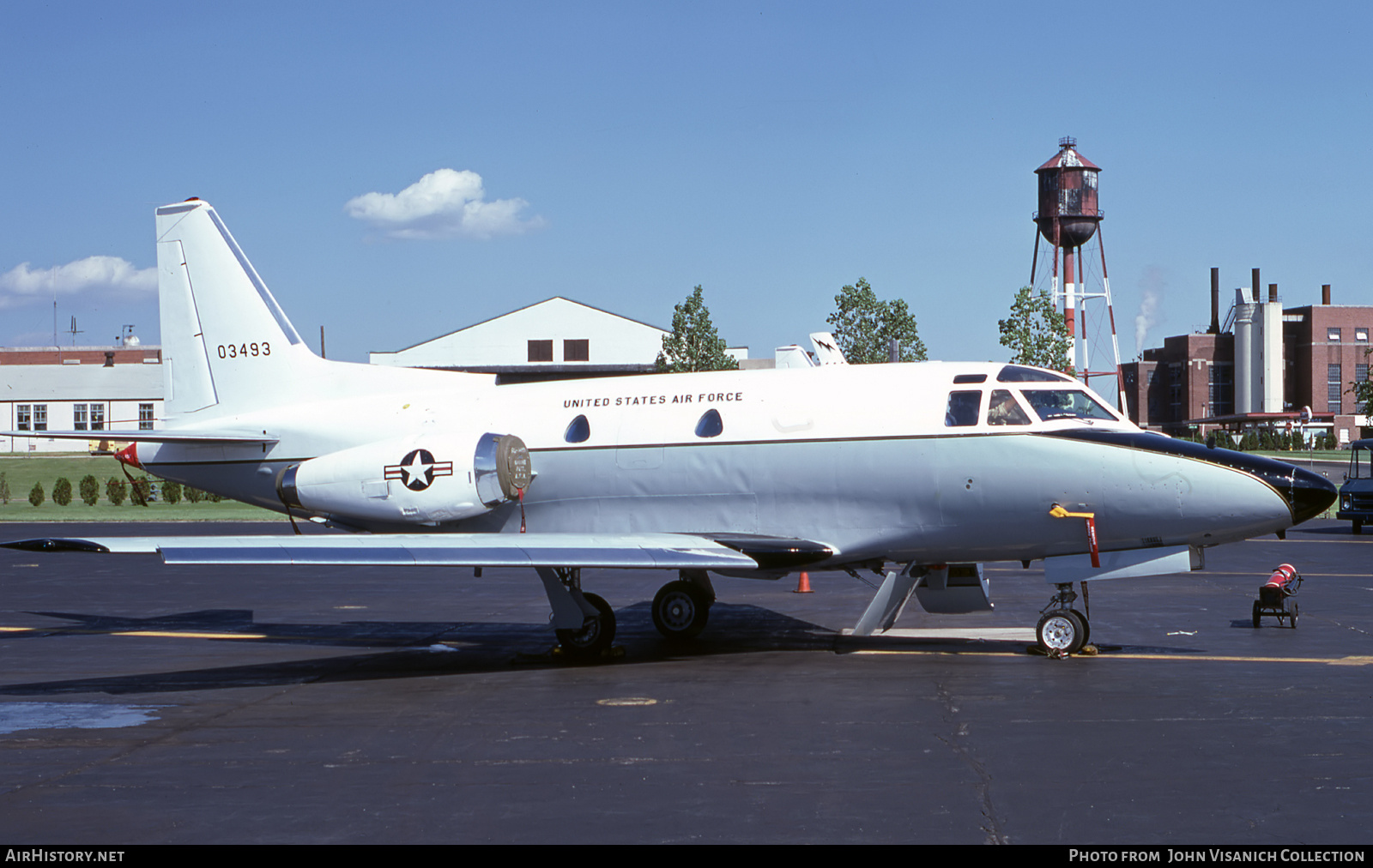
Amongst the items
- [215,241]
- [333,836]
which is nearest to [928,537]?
[333,836]

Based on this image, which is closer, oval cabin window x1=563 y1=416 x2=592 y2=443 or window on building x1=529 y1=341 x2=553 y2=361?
oval cabin window x1=563 y1=416 x2=592 y2=443

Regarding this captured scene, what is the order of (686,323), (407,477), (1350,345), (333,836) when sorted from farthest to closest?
(1350,345) → (686,323) → (407,477) → (333,836)

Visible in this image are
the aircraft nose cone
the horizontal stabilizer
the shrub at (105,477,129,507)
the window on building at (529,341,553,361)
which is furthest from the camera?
the window on building at (529,341,553,361)

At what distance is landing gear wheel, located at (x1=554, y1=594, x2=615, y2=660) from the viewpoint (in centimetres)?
1556

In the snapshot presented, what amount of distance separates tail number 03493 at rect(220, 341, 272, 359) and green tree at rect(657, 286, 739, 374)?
50.1 metres

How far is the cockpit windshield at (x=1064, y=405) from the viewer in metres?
14.5

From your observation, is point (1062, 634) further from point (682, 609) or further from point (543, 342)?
point (543, 342)

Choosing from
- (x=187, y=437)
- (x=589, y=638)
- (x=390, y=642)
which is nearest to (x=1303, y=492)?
(x=589, y=638)

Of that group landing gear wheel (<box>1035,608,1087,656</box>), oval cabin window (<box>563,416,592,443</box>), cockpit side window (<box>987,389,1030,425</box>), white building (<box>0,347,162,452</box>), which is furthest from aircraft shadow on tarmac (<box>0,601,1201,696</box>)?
white building (<box>0,347,162,452</box>)

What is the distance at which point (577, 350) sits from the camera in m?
99.9

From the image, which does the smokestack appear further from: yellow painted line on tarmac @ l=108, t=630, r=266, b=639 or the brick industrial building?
yellow painted line on tarmac @ l=108, t=630, r=266, b=639

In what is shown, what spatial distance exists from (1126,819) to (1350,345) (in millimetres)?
129828

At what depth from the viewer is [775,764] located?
31.9 ft
